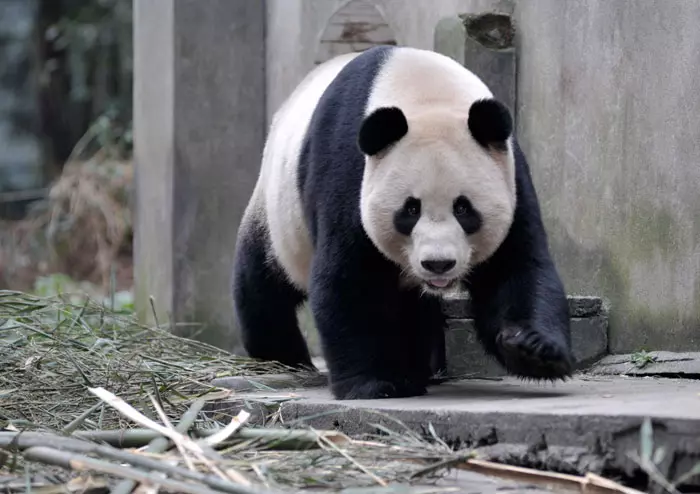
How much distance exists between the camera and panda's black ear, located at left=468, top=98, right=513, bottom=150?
14.2ft

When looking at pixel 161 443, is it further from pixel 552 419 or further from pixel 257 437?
pixel 552 419

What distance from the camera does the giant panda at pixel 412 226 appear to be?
4.30 meters

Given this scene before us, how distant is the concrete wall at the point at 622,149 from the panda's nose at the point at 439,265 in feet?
4.21

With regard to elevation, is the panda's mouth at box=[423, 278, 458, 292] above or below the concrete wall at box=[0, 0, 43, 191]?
above

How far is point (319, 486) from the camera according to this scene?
3.25m

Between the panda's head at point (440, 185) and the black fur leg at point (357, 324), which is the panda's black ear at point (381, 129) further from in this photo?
the black fur leg at point (357, 324)

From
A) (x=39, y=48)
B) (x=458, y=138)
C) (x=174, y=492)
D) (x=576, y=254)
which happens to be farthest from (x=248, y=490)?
(x=39, y=48)

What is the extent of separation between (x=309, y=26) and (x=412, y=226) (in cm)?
332

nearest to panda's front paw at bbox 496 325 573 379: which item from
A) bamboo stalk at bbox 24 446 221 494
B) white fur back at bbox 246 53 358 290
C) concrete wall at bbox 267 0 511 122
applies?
white fur back at bbox 246 53 358 290

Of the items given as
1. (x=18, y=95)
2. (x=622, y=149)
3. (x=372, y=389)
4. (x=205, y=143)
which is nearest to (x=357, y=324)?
(x=372, y=389)

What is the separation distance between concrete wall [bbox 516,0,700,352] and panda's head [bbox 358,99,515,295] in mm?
955

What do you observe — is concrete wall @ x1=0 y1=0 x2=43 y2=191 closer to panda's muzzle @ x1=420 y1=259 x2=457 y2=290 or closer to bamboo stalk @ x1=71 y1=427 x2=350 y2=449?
panda's muzzle @ x1=420 y1=259 x2=457 y2=290

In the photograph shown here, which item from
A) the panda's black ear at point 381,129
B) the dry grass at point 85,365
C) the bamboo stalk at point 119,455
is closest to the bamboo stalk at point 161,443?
the bamboo stalk at point 119,455

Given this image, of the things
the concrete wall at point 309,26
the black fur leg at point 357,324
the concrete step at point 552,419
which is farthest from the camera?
the concrete wall at point 309,26
